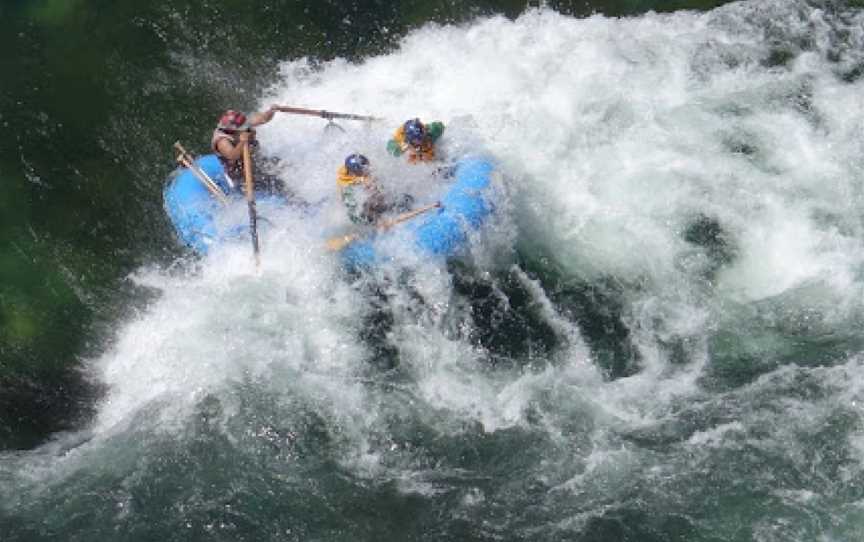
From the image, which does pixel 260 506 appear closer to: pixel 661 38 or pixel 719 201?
pixel 719 201

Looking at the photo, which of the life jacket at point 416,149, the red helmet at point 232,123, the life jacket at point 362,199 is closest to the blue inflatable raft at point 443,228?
the life jacket at point 362,199

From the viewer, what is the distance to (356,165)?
10.9 meters

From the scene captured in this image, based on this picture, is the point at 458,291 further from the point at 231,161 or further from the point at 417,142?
the point at 231,161

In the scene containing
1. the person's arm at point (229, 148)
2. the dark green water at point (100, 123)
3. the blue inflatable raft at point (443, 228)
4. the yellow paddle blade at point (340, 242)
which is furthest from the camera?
the person's arm at point (229, 148)

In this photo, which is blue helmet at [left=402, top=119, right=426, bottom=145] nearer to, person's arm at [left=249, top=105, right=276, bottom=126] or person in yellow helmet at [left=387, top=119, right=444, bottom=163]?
person in yellow helmet at [left=387, top=119, right=444, bottom=163]

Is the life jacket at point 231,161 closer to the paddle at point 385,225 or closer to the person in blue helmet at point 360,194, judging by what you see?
the person in blue helmet at point 360,194

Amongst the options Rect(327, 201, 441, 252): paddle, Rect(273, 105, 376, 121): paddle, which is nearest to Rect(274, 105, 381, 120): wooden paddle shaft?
Rect(273, 105, 376, 121): paddle

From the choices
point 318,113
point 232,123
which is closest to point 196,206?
point 232,123

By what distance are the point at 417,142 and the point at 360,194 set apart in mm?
943

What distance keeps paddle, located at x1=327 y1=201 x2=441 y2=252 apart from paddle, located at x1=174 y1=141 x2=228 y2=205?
1.64 metres

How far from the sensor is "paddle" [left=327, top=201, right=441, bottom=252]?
10.7m

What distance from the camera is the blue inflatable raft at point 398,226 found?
34.8 ft

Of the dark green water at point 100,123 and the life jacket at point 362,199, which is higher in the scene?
the dark green water at point 100,123

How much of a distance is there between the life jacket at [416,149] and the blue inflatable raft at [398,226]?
398 mm
